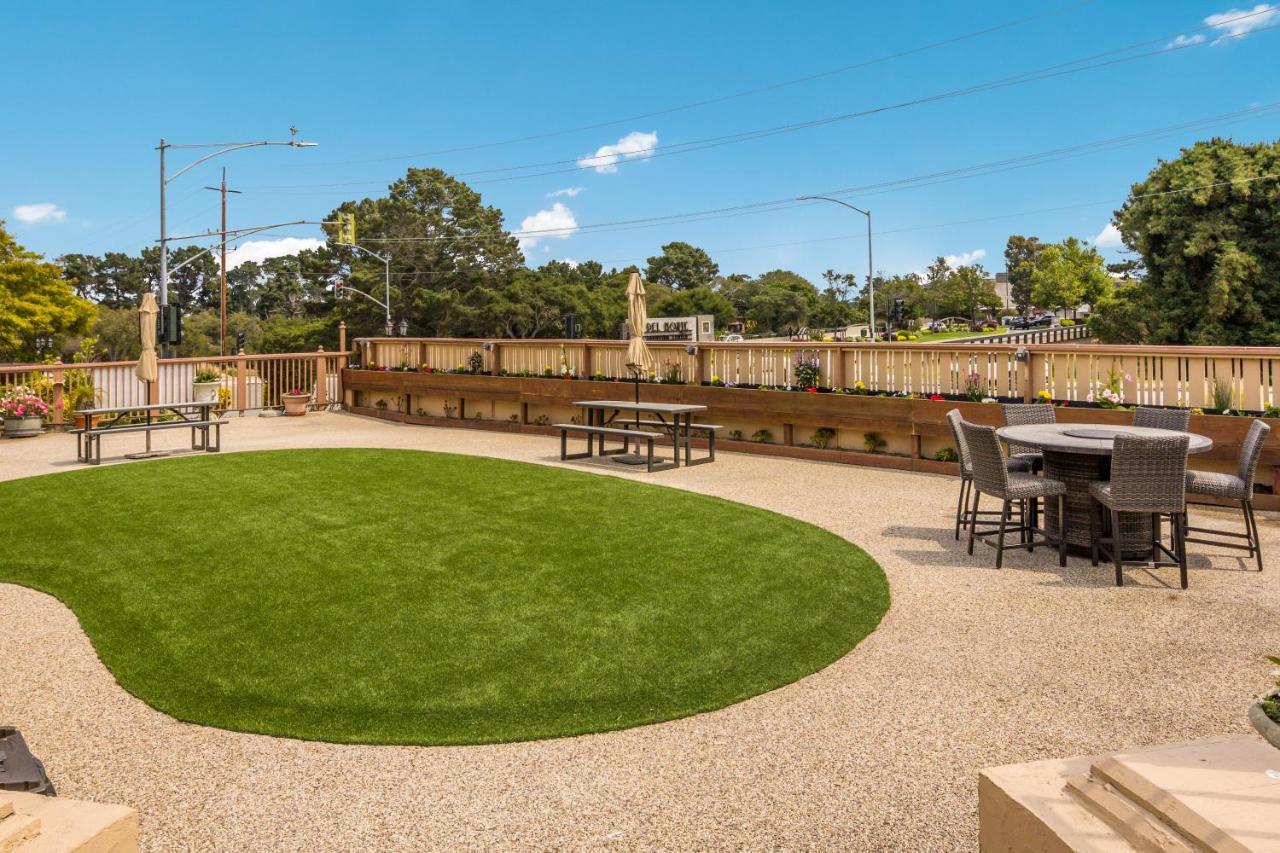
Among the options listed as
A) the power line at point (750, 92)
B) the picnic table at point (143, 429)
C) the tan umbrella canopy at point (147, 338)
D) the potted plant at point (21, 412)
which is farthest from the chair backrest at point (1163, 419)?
the power line at point (750, 92)

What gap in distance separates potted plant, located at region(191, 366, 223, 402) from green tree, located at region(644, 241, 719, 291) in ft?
344

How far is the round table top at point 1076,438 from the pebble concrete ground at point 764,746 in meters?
1.09

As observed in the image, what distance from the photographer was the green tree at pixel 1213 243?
3253cm

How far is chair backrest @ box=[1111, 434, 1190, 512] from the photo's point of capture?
239 inches

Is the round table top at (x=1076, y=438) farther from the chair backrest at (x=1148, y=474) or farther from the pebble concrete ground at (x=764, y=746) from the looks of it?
the pebble concrete ground at (x=764, y=746)

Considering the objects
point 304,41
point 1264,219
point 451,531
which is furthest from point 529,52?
point 451,531

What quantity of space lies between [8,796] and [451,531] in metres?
5.65

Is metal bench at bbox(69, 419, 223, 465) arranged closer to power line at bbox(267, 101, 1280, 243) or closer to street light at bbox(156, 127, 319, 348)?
street light at bbox(156, 127, 319, 348)

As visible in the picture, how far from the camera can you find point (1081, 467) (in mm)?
6918

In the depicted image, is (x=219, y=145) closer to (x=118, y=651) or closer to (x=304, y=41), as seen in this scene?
(x=304, y=41)

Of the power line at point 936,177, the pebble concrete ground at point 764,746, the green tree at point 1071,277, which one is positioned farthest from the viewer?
the green tree at point 1071,277

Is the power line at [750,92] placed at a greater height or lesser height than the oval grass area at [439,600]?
greater

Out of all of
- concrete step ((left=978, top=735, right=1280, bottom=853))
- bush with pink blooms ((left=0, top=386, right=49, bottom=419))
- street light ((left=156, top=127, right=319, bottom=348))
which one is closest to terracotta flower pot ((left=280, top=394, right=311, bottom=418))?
bush with pink blooms ((left=0, top=386, right=49, bottom=419))

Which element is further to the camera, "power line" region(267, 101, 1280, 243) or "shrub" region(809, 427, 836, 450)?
"power line" region(267, 101, 1280, 243)
